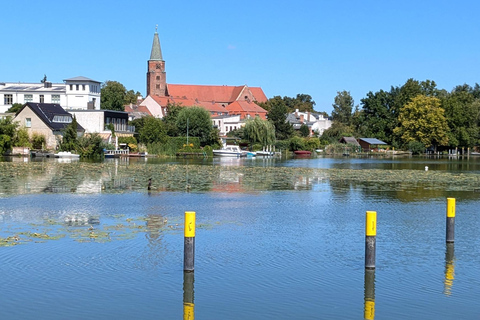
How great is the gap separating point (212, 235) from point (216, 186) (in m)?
19.5

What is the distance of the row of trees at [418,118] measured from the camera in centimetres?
12812

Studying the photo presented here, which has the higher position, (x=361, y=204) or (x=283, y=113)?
(x=283, y=113)

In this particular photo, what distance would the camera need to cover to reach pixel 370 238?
16312mm

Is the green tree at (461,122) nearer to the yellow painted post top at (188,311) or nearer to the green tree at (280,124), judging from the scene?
the green tree at (280,124)

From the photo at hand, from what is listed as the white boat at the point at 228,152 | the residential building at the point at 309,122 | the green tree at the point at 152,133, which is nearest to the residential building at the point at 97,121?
the green tree at the point at 152,133

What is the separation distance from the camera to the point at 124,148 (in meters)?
96.7

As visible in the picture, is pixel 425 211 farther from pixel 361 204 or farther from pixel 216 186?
pixel 216 186

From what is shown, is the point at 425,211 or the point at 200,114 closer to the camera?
the point at 425,211

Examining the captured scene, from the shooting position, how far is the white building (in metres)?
107

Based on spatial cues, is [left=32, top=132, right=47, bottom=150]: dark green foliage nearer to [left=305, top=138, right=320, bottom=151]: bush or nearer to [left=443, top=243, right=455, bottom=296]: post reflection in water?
[left=305, top=138, right=320, bottom=151]: bush

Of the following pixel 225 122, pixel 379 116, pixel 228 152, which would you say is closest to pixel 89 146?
pixel 228 152

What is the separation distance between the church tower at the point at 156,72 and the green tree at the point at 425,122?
68564mm

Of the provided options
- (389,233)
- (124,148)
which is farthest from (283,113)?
(389,233)

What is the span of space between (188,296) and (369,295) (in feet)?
13.9
